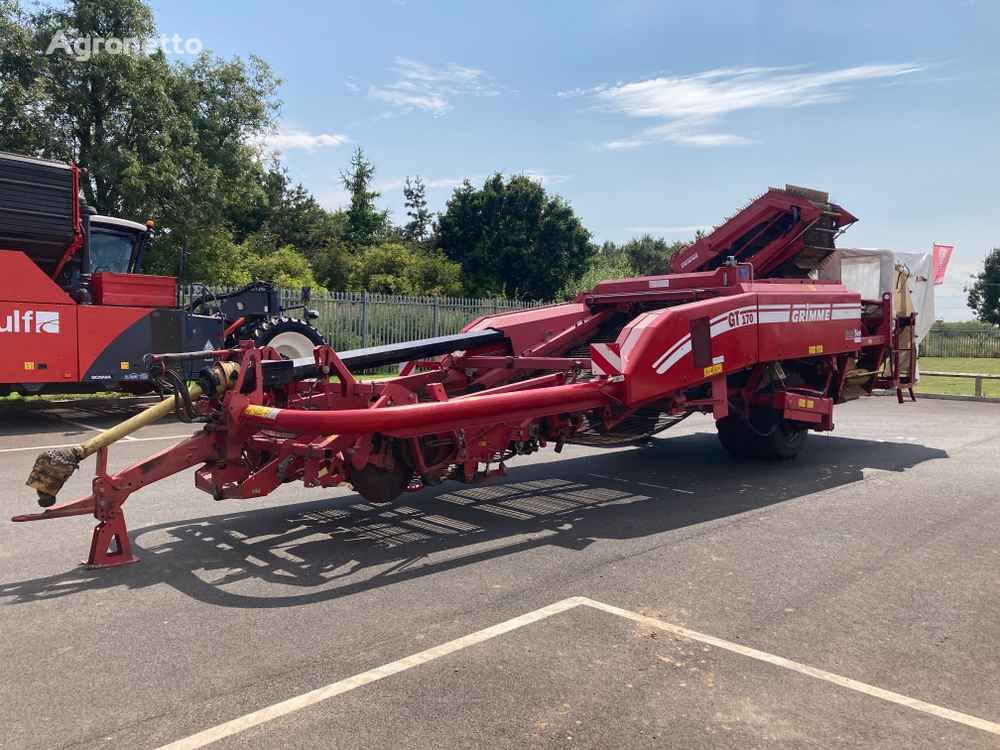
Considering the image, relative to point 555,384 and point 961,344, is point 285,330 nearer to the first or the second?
point 555,384

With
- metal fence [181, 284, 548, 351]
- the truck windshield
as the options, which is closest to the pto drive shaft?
the truck windshield

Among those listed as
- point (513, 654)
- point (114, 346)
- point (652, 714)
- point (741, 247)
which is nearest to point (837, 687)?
point (652, 714)

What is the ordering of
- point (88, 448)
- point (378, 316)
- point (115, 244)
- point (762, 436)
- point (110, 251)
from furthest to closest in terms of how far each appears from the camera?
point (378, 316) → point (115, 244) → point (110, 251) → point (762, 436) → point (88, 448)

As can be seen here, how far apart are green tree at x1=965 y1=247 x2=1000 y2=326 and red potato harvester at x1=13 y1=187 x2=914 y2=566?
5604cm

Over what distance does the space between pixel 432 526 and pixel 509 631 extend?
6.53 feet

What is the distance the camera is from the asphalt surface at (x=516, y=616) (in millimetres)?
3287

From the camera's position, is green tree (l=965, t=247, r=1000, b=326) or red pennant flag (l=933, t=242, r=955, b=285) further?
green tree (l=965, t=247, r=1000, b=326)

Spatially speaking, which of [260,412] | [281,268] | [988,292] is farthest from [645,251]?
[260,412]

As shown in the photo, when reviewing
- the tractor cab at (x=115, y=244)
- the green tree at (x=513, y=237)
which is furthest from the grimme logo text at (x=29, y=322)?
the green tree at (x=513, y=237)

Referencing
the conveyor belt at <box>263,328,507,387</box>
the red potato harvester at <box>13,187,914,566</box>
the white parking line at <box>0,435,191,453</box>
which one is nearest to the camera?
the red potato harvester at <box>13,187,914,566</box>

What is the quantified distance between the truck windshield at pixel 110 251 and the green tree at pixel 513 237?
26.5 meters

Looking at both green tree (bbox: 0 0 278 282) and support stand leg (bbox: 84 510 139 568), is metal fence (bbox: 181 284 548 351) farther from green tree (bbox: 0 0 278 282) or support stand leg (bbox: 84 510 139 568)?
support stand leg (bbox: 84 510 139 568)

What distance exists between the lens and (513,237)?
38.8 metres

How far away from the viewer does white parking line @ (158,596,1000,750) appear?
322cm
